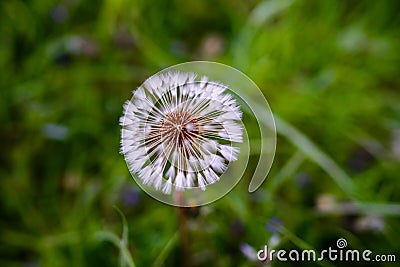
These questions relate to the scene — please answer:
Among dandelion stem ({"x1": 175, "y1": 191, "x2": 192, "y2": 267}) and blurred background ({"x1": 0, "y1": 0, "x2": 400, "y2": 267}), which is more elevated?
blurred background ({"x1": 0, "y1": 0, "x2": 400, "y2": 267})

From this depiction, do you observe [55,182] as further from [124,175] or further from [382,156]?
[382,156]

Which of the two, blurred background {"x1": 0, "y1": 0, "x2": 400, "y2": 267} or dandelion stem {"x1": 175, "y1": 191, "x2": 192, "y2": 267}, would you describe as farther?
blurred background {"x1": 0, "y1": 0, "x2": 400, "y2": 267}

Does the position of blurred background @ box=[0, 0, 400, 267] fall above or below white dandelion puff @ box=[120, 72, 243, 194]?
above

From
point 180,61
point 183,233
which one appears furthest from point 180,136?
point 180,61

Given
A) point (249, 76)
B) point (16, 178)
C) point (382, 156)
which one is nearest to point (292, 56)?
point (249, 76)

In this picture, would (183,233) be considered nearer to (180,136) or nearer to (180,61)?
(180,136)
